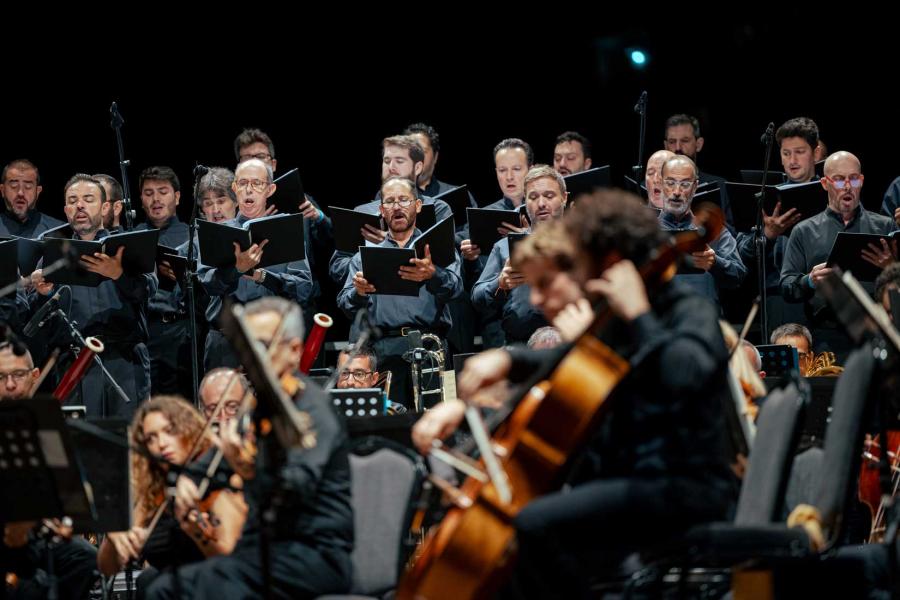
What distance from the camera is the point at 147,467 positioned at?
14.1ft

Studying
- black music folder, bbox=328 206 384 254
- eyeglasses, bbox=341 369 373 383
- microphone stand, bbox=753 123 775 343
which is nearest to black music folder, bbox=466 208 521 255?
black music folder, bbox=328 206 384 254

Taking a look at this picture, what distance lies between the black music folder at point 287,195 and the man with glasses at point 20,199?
180cm

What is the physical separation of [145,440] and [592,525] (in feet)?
6.43

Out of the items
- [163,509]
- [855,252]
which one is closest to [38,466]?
[163,509]

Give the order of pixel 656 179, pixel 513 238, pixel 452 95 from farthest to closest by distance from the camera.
→ 1. pixel 452 95
2. pixel 656 179
3. pixel 513 238

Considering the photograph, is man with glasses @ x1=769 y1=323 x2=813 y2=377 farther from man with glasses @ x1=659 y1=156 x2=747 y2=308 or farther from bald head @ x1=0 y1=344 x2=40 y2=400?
bald head @ x1=0 y1=344 x2=40 y2=400

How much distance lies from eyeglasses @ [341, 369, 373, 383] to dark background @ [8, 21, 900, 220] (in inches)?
141

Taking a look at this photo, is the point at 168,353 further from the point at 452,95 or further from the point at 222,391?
the point at 222,391

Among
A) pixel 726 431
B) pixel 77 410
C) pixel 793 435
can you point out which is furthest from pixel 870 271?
pixel 77 410

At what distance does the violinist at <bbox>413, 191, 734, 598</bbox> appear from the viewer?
286cm

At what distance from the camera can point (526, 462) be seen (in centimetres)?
301

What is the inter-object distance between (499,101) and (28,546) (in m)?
6.83

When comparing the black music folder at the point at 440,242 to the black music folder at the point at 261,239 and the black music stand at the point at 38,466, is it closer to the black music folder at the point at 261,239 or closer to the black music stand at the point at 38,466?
the black music folder at the point at 261,239

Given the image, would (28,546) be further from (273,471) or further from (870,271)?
(870,271)
